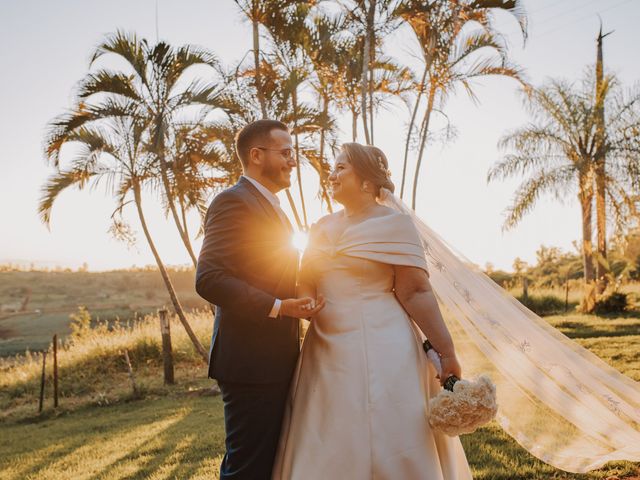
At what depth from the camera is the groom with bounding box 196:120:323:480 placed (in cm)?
277

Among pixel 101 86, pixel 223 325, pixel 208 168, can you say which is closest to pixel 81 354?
pixel 208 168

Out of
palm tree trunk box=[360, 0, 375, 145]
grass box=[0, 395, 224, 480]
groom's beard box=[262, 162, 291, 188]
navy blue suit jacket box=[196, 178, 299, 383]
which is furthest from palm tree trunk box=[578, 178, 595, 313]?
navy blue suit jacket box=[196, 178, 299, 383]

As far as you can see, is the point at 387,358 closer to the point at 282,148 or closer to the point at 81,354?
the point at 282,148

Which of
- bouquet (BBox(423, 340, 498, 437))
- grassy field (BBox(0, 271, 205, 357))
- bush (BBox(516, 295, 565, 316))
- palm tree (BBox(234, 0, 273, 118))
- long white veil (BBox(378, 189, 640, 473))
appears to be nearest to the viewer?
bouquet (BBox(423, 340, 498, 437))

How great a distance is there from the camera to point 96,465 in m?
6.29

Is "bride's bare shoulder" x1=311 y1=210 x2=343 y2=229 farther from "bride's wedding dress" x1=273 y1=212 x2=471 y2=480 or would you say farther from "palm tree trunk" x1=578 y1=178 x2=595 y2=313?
"palm tree trunk" x1=578 y1=178 x2=595 y2=313

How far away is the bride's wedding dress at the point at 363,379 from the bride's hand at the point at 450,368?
0.12 meters

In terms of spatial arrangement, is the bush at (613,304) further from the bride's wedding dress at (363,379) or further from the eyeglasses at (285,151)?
the eyeglasses at (285,151)

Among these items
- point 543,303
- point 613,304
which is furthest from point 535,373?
point 543,303

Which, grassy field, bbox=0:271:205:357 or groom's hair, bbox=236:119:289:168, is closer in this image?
groom's hair, bbox=236:119:289:168

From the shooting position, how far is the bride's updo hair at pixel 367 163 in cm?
330

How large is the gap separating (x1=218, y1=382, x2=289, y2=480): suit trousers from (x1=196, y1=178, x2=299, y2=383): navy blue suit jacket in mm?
86

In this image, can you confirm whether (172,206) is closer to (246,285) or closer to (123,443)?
(123,443)

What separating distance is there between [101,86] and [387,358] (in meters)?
10.4
